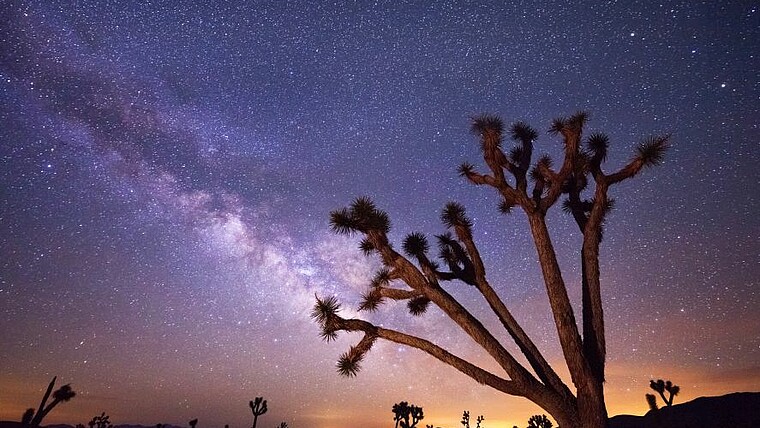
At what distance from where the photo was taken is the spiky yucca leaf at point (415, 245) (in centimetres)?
824

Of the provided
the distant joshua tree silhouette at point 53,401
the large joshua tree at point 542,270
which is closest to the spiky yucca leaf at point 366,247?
the large joshua tree at point 542,270

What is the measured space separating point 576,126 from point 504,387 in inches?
183

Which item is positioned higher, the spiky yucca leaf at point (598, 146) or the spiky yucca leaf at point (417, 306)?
the spiky yucca leaf at point (598, 146)

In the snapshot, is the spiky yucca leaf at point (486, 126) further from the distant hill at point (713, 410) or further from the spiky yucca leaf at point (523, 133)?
the distant hill at point (713, 410)

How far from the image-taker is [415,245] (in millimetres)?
8289

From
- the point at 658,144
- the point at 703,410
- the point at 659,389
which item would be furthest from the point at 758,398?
the point at 658,144

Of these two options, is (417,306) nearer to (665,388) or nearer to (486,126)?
(486,126)

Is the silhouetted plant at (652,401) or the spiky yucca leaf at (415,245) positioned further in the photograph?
the silhouetted plant at (652,401)

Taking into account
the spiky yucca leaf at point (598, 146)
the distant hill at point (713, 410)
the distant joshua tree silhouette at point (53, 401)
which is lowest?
the distant joshua tree silhouette at point (53, 401)

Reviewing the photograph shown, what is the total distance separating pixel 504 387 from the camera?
Result: 5914mm

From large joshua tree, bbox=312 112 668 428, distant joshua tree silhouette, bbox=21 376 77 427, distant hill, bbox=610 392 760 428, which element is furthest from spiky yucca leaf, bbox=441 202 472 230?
distant hill, bbox=610 392 760 428

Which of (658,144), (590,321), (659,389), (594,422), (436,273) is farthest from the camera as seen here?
(659,389)

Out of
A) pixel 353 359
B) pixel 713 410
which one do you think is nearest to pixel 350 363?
pixel 353 359

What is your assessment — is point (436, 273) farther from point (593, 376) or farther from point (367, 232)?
point (593, 376)
